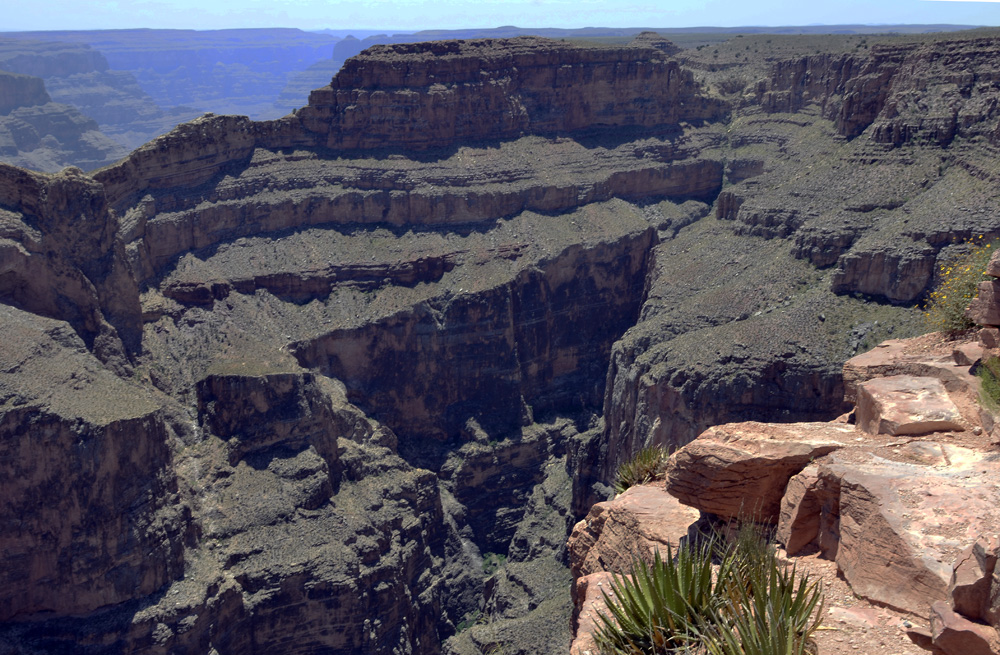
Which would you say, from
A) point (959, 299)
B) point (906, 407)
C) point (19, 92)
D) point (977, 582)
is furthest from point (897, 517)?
point (19, 92)

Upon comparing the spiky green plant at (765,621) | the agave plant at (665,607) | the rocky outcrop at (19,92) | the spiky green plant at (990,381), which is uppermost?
the spiky green plant at (990,381)

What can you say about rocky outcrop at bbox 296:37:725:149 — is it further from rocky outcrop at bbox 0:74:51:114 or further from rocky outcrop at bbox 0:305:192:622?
rocky outcrop at bbox 0:74:51:114

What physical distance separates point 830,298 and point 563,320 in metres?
21.4

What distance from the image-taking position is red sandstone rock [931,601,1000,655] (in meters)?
12.0

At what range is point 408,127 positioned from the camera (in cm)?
6994

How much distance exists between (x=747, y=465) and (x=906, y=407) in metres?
3.44

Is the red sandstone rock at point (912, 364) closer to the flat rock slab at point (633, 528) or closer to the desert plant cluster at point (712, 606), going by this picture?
the flat rock slab at point (633, 528)

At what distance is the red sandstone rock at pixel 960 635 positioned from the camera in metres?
12.0

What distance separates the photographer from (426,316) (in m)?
59.9

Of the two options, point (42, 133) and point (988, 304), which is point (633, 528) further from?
point (42, 133)

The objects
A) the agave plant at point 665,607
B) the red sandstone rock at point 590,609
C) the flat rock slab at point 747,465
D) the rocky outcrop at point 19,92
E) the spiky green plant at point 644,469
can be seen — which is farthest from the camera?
the rocky outcrop at point 19,92

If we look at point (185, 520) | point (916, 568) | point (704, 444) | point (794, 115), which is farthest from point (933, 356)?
point (794, 115)

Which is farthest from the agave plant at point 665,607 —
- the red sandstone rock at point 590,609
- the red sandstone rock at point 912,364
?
the red sandstone rock at point 912,364

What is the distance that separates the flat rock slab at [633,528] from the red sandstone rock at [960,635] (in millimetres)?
6026
